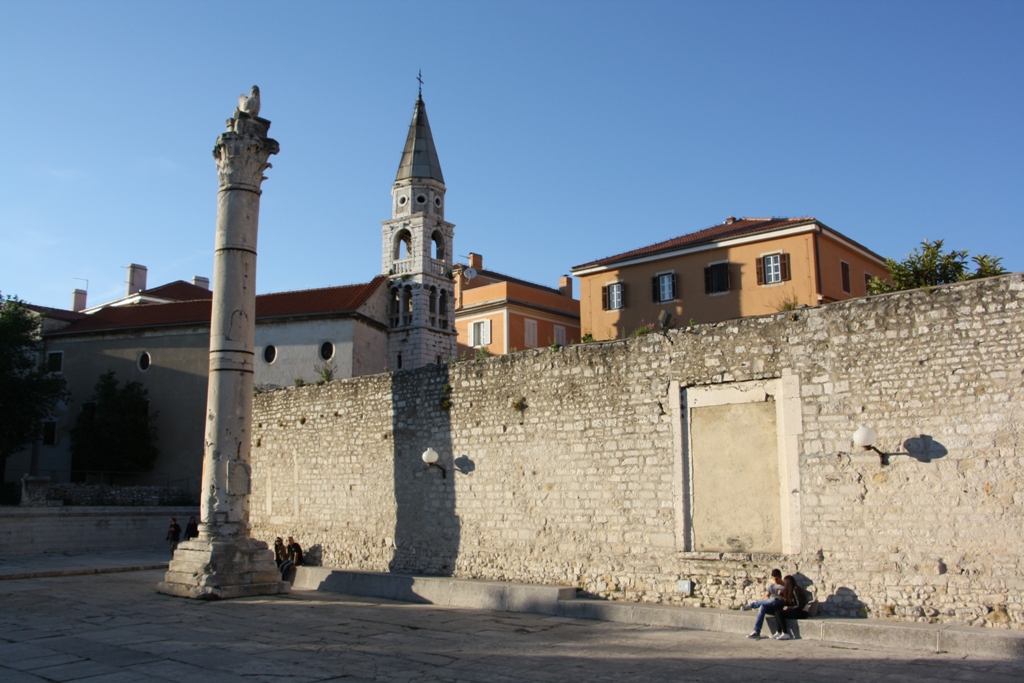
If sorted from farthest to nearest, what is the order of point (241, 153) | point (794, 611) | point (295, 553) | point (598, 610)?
1. point (295, 553)
2. point (241, 153)
3. point (598, 610)
4. point (794, 611)

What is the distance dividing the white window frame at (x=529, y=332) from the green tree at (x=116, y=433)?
58.2ft

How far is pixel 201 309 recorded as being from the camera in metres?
38.7

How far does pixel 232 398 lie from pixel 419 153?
124 feet

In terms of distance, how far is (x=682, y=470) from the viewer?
12.8 meters

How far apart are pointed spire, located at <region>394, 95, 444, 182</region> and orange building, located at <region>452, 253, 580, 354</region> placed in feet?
22.5

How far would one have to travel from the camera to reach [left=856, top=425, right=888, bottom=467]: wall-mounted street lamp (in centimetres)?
1077

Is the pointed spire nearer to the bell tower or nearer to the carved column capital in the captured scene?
the bell tower

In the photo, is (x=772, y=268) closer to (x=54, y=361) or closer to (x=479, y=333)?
(x=479, y=333)

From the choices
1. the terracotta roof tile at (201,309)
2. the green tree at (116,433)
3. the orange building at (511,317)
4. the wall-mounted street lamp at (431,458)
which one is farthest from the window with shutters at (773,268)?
the green tree at (116,433)

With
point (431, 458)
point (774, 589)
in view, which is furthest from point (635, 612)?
point (431, 458)

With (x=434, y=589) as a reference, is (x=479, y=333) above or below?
above

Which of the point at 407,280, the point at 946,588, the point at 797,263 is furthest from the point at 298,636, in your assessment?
the point at 407,280

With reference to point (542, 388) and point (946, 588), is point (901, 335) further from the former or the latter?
point (542, 388)

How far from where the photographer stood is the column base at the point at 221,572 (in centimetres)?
1499
